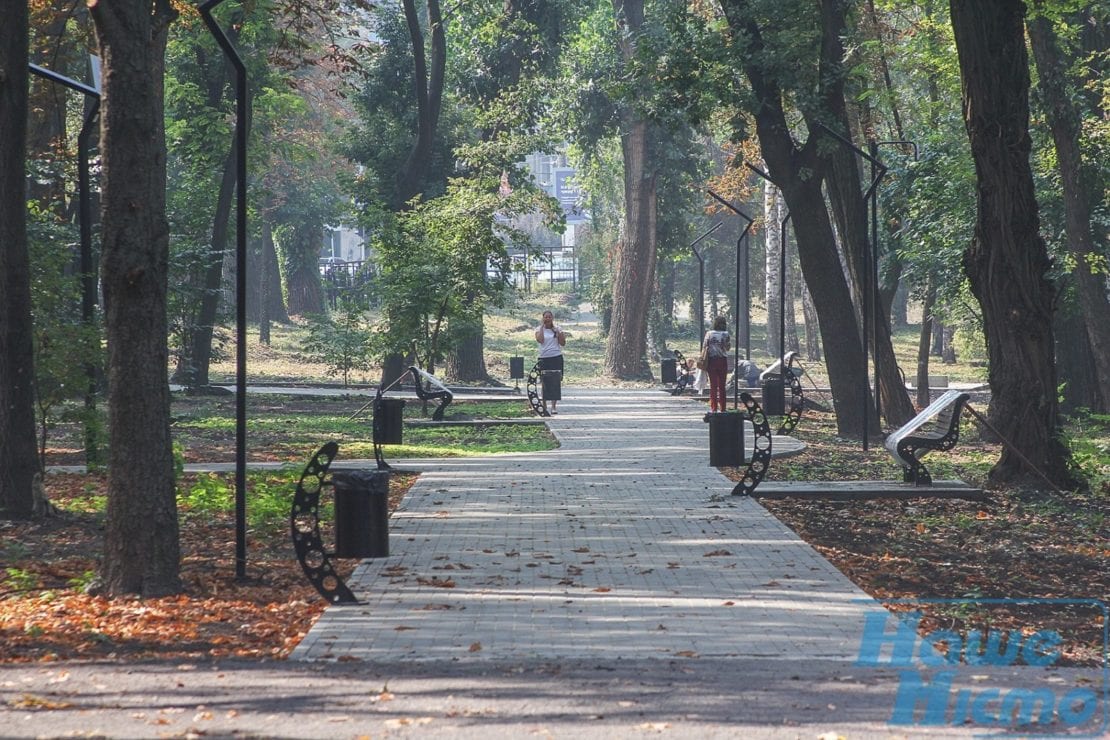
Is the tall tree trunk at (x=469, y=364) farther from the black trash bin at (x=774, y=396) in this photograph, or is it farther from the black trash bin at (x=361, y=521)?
the black trash bin at (x=361, y=521)

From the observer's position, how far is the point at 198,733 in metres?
6.10

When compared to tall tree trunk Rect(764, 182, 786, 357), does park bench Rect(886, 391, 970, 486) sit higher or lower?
lower

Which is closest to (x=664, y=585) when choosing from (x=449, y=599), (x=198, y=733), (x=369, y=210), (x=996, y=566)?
(x=449, y=599)

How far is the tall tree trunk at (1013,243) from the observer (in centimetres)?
1465

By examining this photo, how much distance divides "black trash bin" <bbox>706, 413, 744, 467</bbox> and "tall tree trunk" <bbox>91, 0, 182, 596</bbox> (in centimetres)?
812

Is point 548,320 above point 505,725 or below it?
above

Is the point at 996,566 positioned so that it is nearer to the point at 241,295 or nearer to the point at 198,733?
the point at 241,295

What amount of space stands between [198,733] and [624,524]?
7.07m

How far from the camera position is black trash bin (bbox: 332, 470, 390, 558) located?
994 cm

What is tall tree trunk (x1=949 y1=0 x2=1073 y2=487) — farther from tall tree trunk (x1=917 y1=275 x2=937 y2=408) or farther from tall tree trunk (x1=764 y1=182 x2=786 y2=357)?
tall tree trunk (x1=764 y1=182 x2=786 y2=357)

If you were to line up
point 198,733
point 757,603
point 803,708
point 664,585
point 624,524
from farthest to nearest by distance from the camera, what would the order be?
point 624,524 < point 664,585 < point 757,603 < point 803,708 < point 198,733

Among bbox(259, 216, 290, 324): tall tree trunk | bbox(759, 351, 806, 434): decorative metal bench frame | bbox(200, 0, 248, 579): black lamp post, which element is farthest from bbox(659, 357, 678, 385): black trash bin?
bbox(200, 0, 248, 579): black lamp post

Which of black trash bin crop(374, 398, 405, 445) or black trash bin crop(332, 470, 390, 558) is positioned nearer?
black trash bin crop(332, 470, 390, 558)

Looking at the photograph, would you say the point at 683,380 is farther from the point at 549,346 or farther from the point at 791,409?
the point at 791,409
